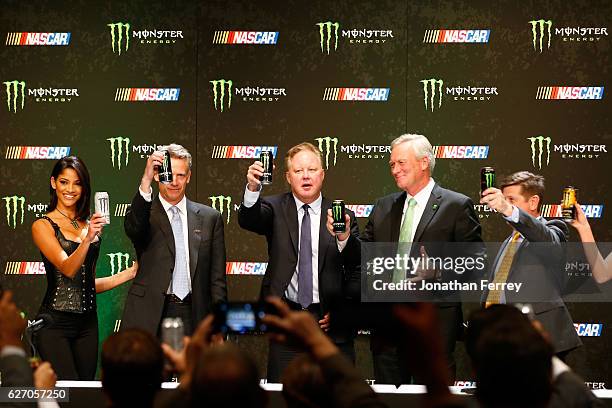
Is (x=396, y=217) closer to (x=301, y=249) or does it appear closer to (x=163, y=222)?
(x=301, y=249)

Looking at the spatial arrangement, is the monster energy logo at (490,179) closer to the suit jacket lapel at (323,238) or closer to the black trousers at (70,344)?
the suit jacket lapel at (323,238)

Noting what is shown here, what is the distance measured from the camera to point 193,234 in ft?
16.9

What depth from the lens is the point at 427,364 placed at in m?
1.80

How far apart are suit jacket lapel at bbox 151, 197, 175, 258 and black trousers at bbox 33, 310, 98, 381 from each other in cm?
68

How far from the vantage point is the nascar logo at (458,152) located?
654cm

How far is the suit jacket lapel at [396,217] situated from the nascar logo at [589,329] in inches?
92.2

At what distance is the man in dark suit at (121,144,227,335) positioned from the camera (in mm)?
4984

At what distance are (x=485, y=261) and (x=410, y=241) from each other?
1.55ft

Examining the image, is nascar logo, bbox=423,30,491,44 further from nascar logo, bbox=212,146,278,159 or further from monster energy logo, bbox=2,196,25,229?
monster energy logo, bbox=2,196,25,229

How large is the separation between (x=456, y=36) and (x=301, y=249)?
257 cm

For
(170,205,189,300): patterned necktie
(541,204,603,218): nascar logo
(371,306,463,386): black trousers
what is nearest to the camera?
(371,306,463,386): black trousers

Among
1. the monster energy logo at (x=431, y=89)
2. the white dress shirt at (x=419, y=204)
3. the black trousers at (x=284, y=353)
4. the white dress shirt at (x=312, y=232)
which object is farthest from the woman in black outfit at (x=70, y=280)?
the monster energy logo at (x=431, y=89)

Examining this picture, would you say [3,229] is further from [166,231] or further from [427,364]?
[427,364]

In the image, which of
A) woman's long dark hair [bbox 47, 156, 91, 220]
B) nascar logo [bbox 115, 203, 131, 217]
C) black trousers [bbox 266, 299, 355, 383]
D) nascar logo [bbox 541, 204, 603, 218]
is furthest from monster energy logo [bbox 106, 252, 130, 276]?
nascar logo [bbox 541, 204, 603, 218]
